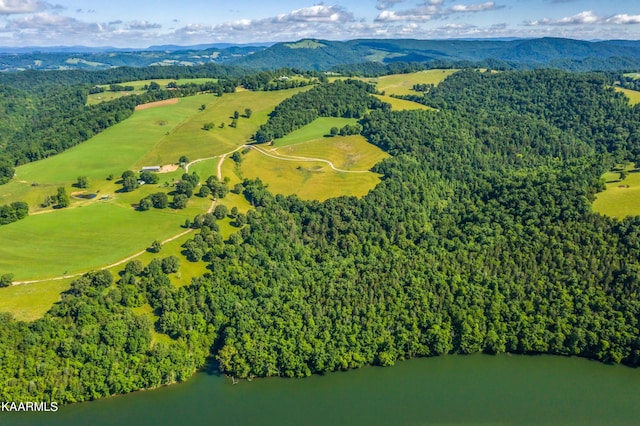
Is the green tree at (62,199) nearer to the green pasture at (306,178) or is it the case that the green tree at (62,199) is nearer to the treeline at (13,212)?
the treeline at (13,212)

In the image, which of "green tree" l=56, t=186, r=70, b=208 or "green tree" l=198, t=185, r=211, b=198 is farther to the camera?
"green tree" l=198, t=185, r=211, b=198

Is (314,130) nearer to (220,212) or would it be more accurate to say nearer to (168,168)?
(168,168)

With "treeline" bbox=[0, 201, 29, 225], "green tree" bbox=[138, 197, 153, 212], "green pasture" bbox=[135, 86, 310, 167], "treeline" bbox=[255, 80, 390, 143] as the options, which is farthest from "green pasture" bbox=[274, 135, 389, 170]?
"treeline" bbox=[0, 201, 29, 225]

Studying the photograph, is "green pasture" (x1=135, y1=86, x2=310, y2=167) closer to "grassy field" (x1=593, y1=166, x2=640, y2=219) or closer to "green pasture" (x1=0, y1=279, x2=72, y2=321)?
"green pasture" (x1=0, y1=279, x2=72, y2=321)

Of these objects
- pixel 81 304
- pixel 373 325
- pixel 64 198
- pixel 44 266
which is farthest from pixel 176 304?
pixel 64 198

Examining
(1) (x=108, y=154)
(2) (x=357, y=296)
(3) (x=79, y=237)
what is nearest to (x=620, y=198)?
(2) (x=357, y=296)
